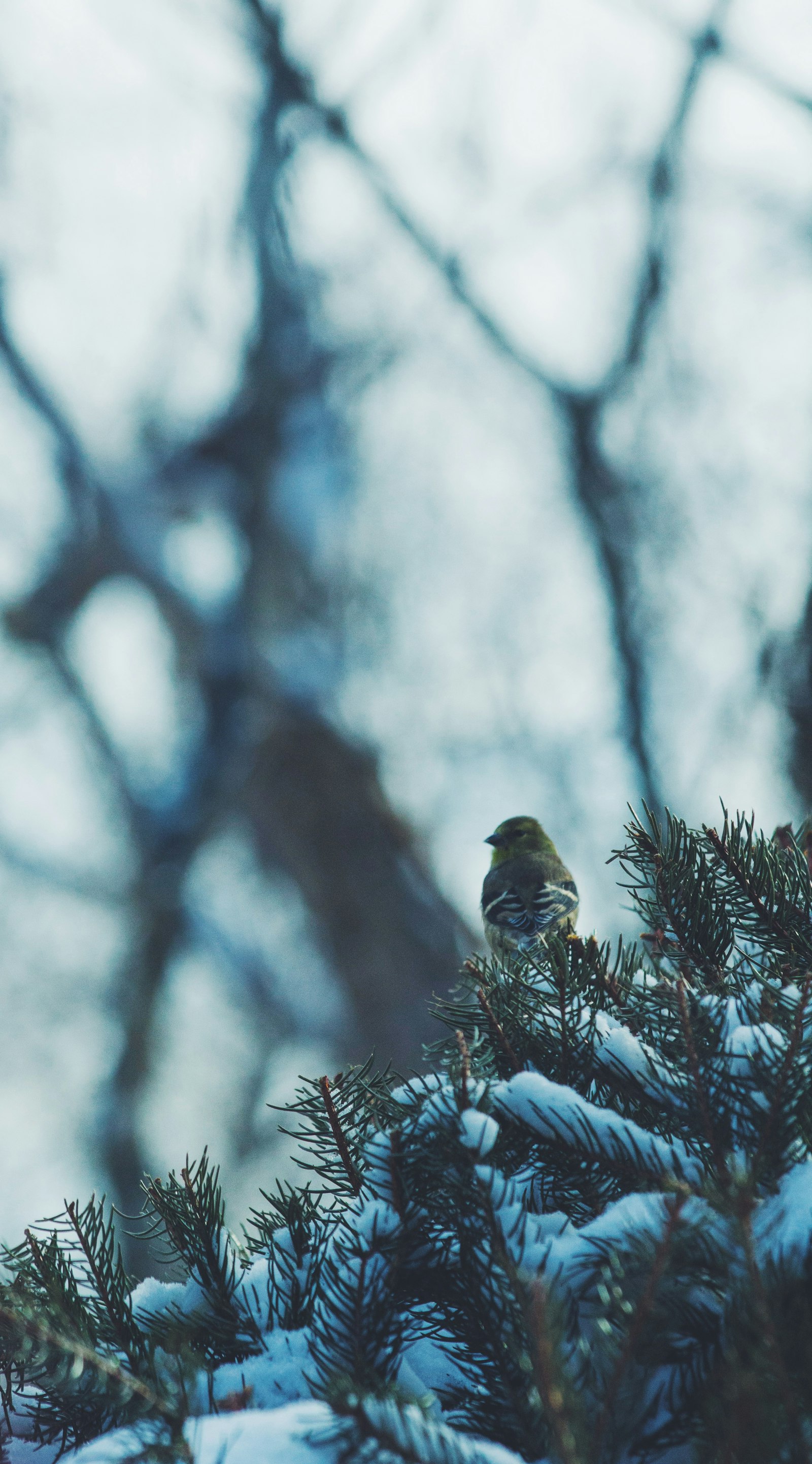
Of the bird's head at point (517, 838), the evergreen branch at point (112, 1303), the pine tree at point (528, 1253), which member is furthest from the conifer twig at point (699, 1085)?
the bird's head at point (517, 838)

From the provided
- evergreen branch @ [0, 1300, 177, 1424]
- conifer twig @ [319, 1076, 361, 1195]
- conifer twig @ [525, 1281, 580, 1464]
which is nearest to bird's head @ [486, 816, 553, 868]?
conifer twig @ [319, 1076, 361, 1195]

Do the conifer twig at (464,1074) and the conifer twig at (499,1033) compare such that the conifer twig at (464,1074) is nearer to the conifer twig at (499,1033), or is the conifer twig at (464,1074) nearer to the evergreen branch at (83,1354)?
the conifer twig at (499,1033)

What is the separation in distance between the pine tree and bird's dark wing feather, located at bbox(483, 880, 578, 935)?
93 cm

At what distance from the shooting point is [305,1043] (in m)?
7.16

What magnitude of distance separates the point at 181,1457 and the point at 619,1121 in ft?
1.22

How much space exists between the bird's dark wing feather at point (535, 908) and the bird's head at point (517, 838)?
98cm

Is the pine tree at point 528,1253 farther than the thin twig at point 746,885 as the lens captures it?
No

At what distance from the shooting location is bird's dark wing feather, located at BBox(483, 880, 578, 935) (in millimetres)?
2025

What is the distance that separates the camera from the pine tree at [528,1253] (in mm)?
565

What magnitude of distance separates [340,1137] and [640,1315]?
497 mm

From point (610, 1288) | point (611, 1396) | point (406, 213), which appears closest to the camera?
point (611, 1396)

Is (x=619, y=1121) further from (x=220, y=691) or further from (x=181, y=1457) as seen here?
(x=220, y=691)

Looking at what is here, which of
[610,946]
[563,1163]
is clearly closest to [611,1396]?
[563,1163]

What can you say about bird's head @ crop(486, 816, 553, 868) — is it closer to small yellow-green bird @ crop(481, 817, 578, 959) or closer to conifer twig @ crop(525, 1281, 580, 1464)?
small yellow-green bird @ crop(481, 817, 578, 959)
